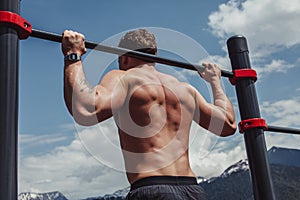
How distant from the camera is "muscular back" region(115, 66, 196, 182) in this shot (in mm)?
1965

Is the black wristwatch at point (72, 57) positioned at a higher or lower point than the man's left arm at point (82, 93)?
Answer: higher

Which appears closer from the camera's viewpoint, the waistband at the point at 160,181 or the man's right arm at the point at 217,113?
the waistband at the point at 160,181

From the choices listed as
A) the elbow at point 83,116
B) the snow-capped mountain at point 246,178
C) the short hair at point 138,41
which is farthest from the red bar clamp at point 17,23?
the snow-capped mountain at point 246,178

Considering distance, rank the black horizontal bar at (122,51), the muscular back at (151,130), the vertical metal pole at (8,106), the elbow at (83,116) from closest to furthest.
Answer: the vertical metal pole at (8,106), the elbow at (83,116), the black horizontal bar at (122,51), the muscular back at (151,130)

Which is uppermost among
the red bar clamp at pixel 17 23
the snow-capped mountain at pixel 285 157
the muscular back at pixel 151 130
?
the snow-capped mountain at pixel 285 157

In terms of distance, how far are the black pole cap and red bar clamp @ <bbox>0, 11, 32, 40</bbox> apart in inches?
56.6

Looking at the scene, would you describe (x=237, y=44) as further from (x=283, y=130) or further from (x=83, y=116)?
(x=83, y=116)

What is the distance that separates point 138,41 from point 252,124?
0.90 meters

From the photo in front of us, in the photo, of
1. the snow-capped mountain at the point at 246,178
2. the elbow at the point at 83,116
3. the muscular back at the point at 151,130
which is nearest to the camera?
the elbow at the point at 83,116

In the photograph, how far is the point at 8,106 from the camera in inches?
60.7

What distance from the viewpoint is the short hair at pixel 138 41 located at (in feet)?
7.38

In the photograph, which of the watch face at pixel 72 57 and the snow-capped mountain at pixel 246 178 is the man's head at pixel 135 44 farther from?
the snow-capped mountain at pixel 246 178

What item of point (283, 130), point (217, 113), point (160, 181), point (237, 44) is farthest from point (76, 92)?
point (283, 130)

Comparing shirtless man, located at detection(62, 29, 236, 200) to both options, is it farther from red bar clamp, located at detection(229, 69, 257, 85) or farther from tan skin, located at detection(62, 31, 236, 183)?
red bar clamp, located at detection(229, 69, 257, 85)
